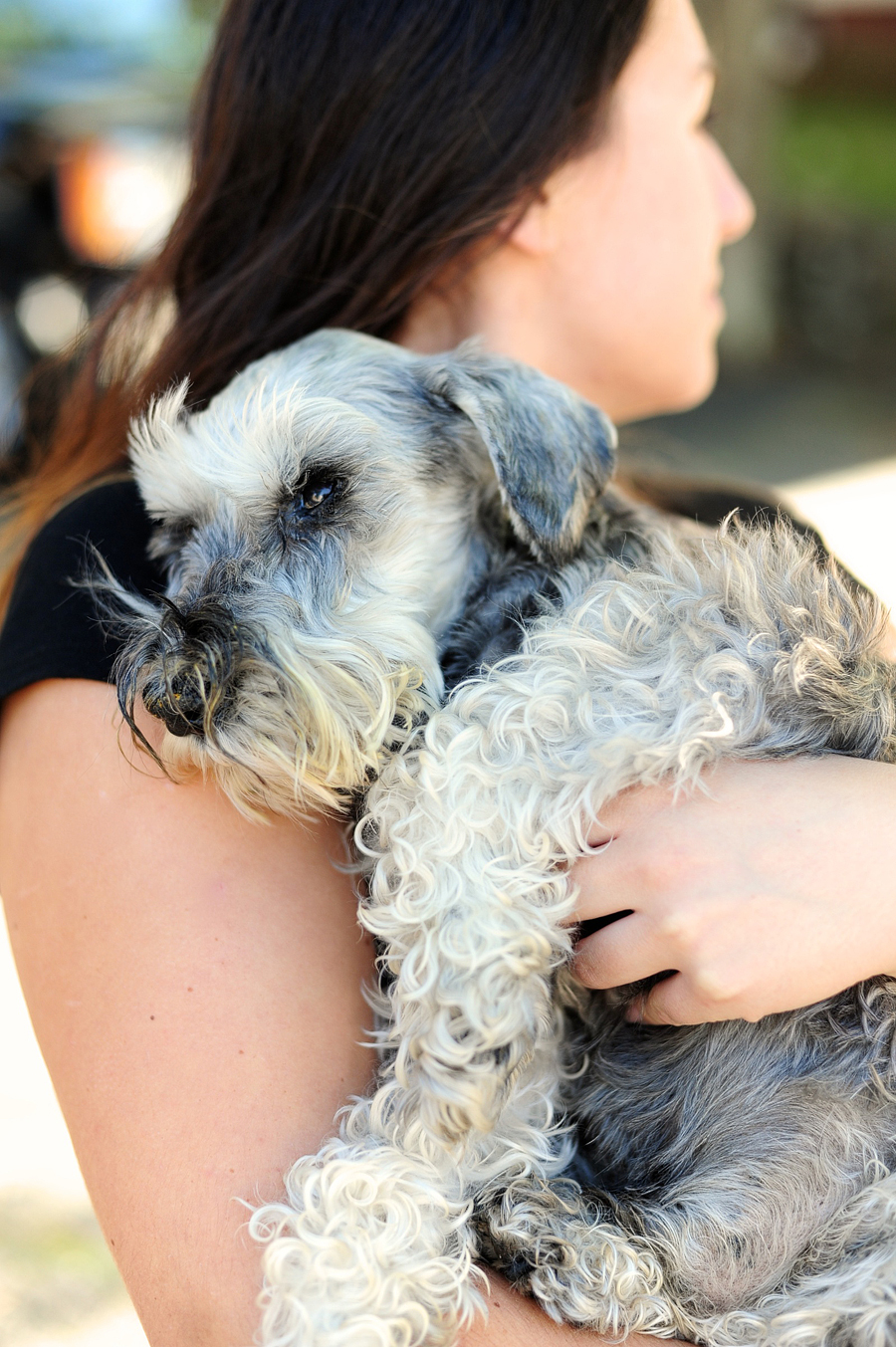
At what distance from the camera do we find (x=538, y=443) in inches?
89.3

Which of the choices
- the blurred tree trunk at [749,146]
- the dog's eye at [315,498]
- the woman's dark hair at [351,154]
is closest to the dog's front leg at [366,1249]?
A: the dog's eye at [315,498]

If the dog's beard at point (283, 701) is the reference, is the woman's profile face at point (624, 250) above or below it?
above

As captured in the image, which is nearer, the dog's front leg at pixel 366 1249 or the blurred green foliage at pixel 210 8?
the dog's front leg at pixel 366 1249

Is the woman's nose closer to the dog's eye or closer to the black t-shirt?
the dog's eye

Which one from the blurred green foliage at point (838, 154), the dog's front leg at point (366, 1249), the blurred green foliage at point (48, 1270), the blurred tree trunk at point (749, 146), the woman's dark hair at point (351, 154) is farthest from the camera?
the blurred green foliage at point (838, 154)

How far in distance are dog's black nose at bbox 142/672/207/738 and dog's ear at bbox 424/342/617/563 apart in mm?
681

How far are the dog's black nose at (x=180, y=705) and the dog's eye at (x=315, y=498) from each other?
47 cm

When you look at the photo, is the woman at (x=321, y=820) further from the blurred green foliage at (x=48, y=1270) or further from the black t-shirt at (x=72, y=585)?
the blurred green foliage at (x=48, y=1270)

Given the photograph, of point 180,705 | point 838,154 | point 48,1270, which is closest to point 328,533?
point 180,705

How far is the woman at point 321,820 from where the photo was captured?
1.83 metres

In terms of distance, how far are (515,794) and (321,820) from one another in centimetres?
44

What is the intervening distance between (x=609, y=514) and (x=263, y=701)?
906mm

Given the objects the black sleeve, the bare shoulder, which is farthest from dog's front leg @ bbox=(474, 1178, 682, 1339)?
the black sleeve

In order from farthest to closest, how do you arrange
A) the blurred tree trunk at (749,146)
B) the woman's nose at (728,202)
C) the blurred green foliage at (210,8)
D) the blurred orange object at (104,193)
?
the blurred tree trunk at (749,146) < the blurred orange object at (104,193) < the woman's nose at (728,202) < the blurred green foliage at (210,8)
